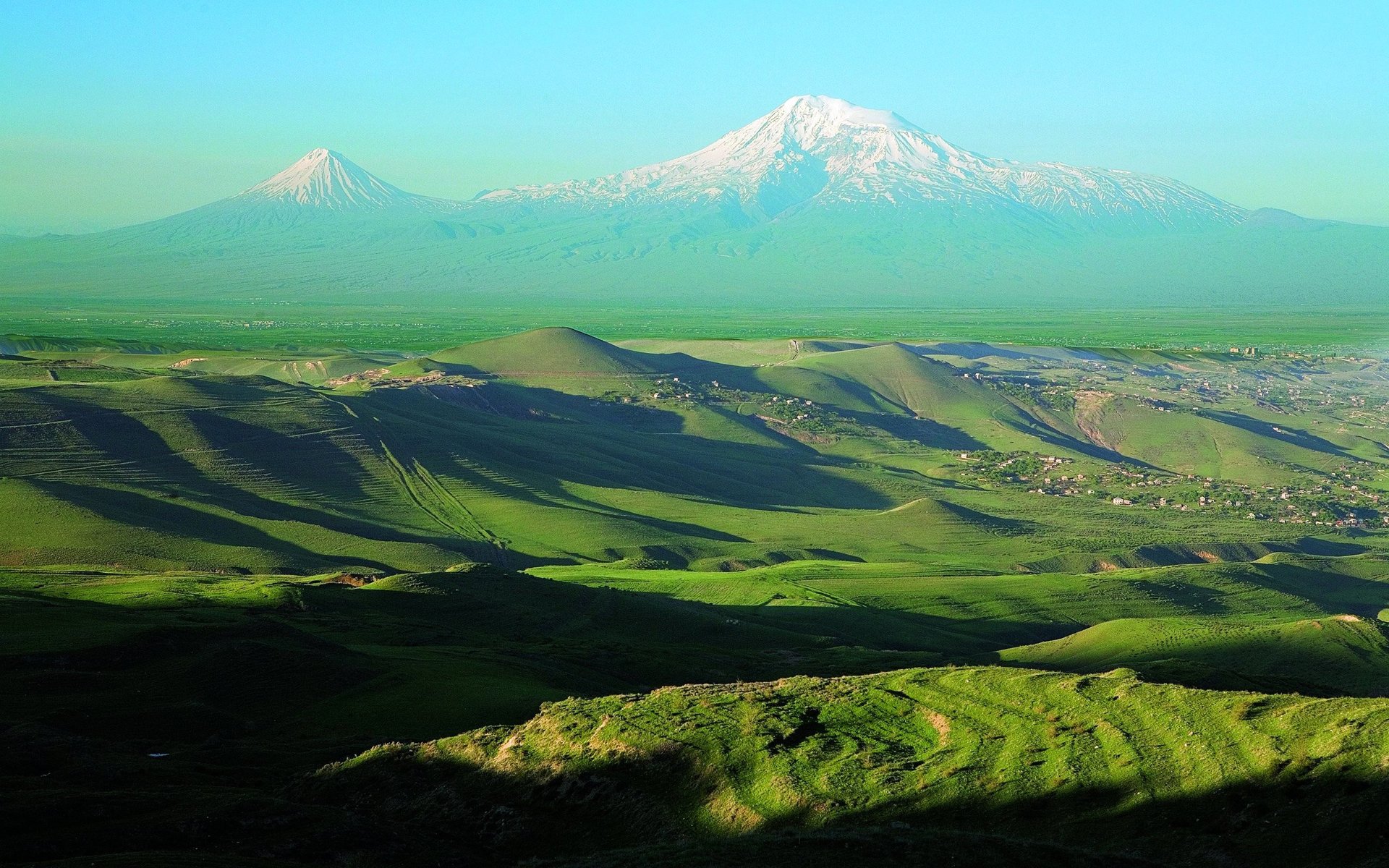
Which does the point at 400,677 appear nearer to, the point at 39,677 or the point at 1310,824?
the point at 39,677

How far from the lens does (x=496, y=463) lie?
142500 mm

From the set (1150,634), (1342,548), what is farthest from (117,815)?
(1342,548)

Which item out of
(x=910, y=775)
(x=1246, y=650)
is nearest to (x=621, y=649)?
(x=910, y=775)

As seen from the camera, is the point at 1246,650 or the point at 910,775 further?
the point at 1246,650

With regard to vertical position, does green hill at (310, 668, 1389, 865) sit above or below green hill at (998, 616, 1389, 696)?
above

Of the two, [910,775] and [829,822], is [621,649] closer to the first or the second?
[910,775]

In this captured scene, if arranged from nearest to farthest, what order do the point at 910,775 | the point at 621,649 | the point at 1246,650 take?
the point at 910,775 < the point at 621,649 < the point at 1246,650

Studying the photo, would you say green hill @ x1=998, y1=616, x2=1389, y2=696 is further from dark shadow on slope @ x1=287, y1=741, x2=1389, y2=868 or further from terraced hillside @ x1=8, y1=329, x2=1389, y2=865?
dark shadow on slope @ x1=287, y1=741, x2=1389, y2=868

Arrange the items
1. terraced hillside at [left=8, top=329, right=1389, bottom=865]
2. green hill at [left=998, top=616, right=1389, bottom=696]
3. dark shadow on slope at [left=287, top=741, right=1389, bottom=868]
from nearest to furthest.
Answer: dark shadow on slope at [left=287, top=741, right=1389, bottom=868], terraced hillside at [left=8, top=329, right=1389, bottom=865], green hill at [left=998, top=616, right=1389, bottom=696]

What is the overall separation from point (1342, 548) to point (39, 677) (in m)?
134

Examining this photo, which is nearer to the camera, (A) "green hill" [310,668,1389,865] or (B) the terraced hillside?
(A) "green hill" [310,668,1389,865]

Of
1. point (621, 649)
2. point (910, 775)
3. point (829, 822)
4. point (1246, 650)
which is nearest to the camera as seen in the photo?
point (829, 822)

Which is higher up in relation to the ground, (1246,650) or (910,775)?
(910,775)

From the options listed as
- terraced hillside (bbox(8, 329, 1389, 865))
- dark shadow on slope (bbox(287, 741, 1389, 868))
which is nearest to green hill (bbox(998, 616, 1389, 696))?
terraced hillside (bbox(8, 329, 1389, 865))
